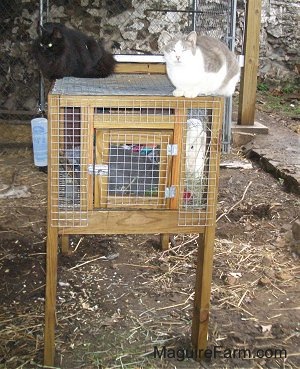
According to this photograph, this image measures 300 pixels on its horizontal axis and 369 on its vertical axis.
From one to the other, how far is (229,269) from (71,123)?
54.7 inches

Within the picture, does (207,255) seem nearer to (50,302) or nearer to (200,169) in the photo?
(200,169)

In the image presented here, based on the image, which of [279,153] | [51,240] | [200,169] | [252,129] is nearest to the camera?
[51,240]

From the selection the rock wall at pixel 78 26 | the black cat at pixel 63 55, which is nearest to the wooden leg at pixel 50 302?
the black cat at pixel 63 55

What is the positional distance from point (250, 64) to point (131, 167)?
11.8 ft

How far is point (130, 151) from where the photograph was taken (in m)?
2.31

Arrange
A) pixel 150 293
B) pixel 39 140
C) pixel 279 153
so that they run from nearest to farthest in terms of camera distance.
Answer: pixel 150 293, pixel 39 140, pixel 279 153

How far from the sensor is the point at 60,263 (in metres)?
3.30

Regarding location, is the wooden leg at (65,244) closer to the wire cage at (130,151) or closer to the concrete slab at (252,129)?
the wire cage at (130,151)

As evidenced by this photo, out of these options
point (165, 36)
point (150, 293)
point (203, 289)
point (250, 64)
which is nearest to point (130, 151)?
point (203, 289)

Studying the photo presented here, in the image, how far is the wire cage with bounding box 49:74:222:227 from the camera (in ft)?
7.20

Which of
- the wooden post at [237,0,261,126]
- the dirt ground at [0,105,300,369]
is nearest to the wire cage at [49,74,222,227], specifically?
the dirt ground at [0,105,300,369]

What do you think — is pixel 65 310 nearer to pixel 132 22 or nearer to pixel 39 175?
pixel 39 175

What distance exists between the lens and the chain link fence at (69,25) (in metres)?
6.23

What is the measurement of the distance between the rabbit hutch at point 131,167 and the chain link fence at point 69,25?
397 centimetres
